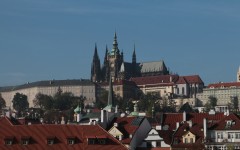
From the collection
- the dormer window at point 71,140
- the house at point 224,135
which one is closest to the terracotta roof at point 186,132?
the house at point 224,135

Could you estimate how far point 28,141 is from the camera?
6406 cm

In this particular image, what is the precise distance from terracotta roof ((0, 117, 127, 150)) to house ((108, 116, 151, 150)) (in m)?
4.48

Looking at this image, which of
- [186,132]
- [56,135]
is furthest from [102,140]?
[186,132]

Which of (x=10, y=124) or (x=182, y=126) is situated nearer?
(x=10, y=124)

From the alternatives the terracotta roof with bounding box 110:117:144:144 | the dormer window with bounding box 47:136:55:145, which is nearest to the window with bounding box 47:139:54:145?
the dormer window with bounding box 47:136:55:145

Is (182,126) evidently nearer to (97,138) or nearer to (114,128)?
(114,128)

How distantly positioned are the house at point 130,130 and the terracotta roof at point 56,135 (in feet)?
14.7

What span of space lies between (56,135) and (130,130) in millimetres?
9103

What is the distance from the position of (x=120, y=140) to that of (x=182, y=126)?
7906 mm

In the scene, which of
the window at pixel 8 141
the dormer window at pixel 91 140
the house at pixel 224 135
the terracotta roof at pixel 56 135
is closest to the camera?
the terracotta roof at pixel 56 135

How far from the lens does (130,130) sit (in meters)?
71.3

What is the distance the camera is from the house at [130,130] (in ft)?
229

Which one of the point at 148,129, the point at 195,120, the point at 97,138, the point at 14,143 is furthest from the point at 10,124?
the point at 195,120

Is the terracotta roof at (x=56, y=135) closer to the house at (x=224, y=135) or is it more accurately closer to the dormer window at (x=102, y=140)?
the dormer window at (x=102, y=140)
